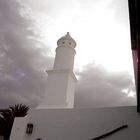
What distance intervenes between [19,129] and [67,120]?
2057 millimetres

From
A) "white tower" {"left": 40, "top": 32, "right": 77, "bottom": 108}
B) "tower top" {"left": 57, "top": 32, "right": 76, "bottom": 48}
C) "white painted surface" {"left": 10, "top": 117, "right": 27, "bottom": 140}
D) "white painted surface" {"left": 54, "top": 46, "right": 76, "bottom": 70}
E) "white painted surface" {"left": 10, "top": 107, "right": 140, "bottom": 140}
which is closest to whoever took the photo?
"white painted surface" {"left": 10, "top": 107, "right": 140, "bottom": 140}

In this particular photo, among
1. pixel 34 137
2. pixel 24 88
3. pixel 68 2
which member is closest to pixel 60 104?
pixel 34 137

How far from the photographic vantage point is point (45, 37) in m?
8.67

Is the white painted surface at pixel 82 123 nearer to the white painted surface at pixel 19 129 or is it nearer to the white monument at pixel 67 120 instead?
the white monument at pixel 67 120

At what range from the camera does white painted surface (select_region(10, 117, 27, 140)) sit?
22.8 ft

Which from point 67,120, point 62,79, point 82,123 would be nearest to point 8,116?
point 62,79

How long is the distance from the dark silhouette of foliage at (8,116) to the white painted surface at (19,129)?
446 centimetres

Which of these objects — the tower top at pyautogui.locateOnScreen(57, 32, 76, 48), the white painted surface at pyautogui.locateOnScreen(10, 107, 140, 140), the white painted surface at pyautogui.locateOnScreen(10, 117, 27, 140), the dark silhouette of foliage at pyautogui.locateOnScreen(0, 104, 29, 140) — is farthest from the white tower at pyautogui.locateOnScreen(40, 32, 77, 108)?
the dark silhouette of foliage at pyautogui.locateOnScreen(0, 104, 29, 140)

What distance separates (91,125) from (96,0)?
4.59m

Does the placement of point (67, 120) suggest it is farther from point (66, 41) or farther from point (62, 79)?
point (66, 41)

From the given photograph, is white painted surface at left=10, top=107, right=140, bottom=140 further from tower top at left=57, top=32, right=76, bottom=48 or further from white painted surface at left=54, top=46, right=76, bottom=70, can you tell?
tower top at left=57, top=32, right=76, bottom=48

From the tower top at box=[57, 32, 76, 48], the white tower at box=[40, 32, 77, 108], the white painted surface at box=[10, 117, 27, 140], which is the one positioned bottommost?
the white painted surface at box=[10, 117, 27, 140]

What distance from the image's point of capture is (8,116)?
1163 centimetres

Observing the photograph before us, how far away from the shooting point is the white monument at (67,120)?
19.6 ft
